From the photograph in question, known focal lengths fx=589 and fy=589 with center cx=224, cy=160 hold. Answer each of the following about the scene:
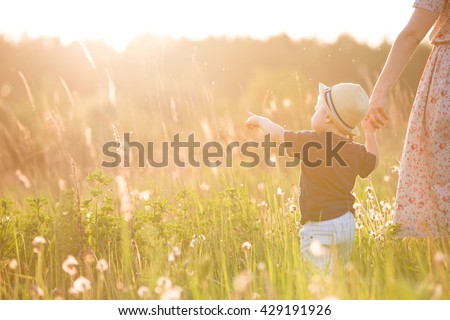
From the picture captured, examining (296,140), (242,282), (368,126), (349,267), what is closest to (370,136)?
(368,126)

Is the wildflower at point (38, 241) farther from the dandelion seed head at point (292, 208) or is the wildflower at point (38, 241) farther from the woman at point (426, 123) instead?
the woman at point (426, 123)

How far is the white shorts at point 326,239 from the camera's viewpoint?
3143 millimetres

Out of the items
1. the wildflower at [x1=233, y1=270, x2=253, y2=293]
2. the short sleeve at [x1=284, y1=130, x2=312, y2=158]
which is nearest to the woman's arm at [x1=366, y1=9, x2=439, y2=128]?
the short sleeve at [x1=284, y1=130, x2=312, y2=158]

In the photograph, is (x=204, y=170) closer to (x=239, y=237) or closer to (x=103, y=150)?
(x=103, y=150)

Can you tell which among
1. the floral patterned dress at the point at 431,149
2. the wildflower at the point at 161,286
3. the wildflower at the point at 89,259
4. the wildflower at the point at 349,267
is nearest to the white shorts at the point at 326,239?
the wildflower at the point at 349,267

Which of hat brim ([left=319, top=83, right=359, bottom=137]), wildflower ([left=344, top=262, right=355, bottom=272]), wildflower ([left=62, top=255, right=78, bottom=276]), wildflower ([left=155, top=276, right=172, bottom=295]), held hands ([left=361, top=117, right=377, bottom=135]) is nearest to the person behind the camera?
wildflower ([left=155, top=276, right=172, bottom=295])

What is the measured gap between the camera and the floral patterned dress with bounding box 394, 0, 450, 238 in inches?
124

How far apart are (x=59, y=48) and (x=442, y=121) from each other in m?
6.07

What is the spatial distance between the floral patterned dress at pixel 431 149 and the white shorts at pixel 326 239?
1.08ft

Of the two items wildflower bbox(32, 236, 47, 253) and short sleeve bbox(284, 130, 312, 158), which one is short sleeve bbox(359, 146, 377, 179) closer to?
short sleeve bbox(284, 130, 312, 158)

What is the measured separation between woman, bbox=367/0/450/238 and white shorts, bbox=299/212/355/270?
33 cm

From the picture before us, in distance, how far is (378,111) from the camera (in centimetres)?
316

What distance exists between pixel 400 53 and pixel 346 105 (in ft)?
1.31
